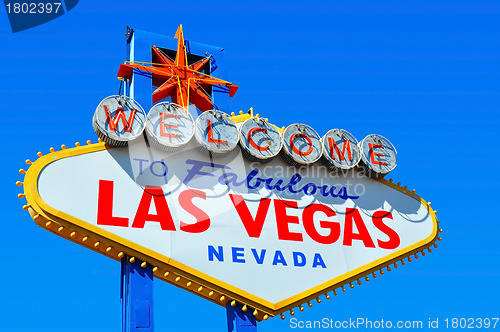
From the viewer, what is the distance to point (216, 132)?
16.4 metres

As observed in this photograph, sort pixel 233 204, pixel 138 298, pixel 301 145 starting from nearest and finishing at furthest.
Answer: pixel 138 298
pixel 233 204
pixel 301 145

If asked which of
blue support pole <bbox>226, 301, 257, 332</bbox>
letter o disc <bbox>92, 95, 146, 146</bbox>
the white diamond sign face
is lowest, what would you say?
blue support pole <bbox>226, 301, 257, 332</bbox>

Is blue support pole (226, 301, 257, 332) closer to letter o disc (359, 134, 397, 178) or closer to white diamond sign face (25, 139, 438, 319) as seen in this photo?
white diamond sign face (25, 139, 438, 319)

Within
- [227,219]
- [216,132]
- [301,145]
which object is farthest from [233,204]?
[301,145]

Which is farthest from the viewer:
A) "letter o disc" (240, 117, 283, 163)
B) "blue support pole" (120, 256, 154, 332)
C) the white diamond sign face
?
"letter o disc" (240, 117, 283, 163)

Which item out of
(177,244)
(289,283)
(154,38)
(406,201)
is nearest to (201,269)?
(177,244)

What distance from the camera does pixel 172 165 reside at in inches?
626

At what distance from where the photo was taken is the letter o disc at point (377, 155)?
17859 mm

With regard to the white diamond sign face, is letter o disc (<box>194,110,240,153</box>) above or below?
above

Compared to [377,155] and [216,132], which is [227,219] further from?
[377,155]

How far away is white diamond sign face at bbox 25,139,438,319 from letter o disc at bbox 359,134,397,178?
0.39 meters

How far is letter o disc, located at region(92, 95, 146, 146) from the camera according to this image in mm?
15242

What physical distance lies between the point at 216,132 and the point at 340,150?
128 inches

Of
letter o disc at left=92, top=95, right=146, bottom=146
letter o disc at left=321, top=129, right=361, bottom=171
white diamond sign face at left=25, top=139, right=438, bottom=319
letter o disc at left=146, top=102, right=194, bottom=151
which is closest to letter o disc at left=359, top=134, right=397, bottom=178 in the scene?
letter o disc at left=321, top=129, right=361, bottom=171
